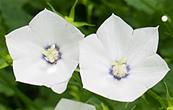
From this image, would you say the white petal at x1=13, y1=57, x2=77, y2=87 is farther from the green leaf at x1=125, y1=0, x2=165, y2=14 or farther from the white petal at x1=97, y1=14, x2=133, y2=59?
the green leaf at x1=125, y1=0, x2=165, y2=14

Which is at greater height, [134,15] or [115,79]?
[115,79]

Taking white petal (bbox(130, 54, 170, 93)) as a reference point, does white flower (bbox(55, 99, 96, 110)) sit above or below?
below

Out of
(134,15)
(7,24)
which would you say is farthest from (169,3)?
(7,24)

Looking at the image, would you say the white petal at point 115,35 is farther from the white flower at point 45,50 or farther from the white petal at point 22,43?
the white petal at point 22,43

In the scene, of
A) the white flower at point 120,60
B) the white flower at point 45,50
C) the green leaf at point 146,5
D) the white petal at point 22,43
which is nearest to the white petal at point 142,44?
the white flower at point 120,60

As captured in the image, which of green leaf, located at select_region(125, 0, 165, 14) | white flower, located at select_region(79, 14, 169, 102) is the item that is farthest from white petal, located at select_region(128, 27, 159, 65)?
green leaf, located at select_region(125, 0, 165, 14)

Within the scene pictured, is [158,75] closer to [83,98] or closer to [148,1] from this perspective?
[83,98]

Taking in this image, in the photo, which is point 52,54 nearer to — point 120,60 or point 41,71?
point 41,71
